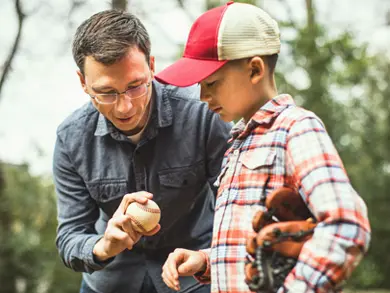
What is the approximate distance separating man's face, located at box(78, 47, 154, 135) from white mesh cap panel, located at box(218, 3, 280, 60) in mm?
671

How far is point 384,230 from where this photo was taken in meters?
11.4

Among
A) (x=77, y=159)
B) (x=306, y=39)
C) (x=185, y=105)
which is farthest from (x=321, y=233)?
(x=306, y=39)

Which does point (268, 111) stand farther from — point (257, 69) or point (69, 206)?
point (69, 206)

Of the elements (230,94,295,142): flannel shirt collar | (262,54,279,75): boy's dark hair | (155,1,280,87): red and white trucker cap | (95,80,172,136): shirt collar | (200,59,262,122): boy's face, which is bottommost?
(95,80,172,136): shirt collar

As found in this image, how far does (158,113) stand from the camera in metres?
2.95

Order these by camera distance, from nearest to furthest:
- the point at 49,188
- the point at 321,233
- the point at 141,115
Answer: the point at 321,233 < the point at 141,115 < the point at 49,188

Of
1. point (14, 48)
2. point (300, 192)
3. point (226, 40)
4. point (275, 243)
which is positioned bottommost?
point (14, 48)

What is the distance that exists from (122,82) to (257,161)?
89 centimetres

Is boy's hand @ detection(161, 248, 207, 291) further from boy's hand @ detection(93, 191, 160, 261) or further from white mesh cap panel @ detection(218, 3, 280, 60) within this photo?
white mesh cap panel @ detection(218, 3, 280, 60)

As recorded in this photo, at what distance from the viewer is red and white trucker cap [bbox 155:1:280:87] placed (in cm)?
203

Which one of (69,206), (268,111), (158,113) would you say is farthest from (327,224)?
(69,206)

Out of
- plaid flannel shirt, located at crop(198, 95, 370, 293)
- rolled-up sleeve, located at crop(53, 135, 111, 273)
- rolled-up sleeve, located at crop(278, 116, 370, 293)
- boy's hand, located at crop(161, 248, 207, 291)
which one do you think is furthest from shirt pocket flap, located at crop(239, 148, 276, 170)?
rolled-up sleeve, located at crop(53, 135, 111, 273)

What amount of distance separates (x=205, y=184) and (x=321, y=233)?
4.70ft

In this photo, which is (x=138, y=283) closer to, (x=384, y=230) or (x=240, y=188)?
(x=240, y=188)
